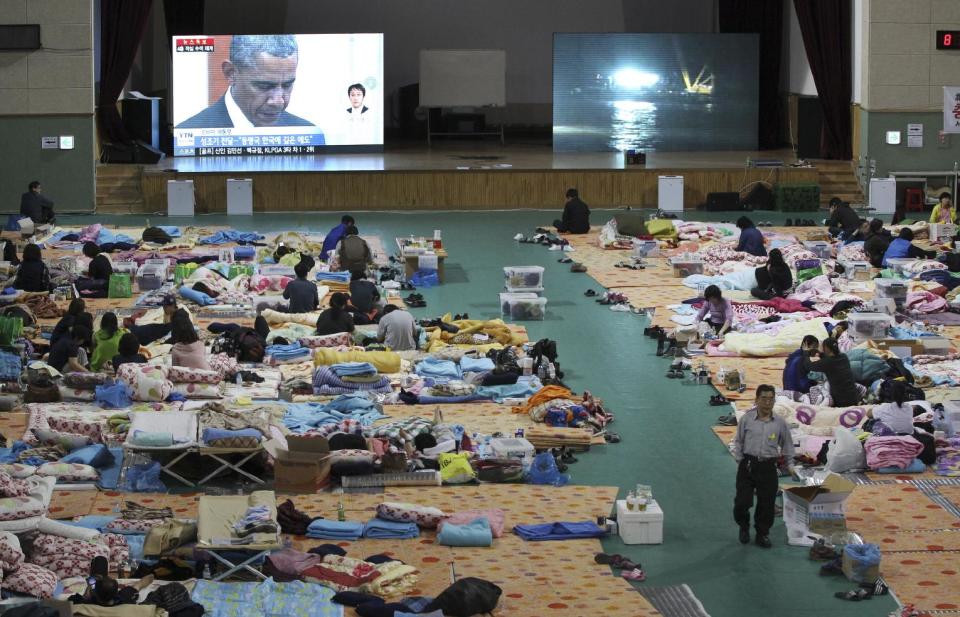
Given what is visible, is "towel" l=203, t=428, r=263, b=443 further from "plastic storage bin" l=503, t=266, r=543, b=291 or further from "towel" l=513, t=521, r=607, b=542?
"plastic storage bin" l=503, t=266, r=543, b=291

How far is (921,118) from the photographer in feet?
85.7

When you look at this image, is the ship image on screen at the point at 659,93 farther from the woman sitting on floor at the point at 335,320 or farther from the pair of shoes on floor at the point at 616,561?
the pair of shoes on floor at the point at 616,561

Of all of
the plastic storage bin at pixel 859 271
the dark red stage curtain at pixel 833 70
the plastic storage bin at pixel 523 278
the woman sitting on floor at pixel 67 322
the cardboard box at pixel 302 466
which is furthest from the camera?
the dark red stage curtain at pixel 833 70

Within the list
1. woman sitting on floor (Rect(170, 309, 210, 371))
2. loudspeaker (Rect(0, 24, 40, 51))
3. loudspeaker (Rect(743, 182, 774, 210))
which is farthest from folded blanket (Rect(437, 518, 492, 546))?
loudspeaker (Rect(0, 24, 40, 51))

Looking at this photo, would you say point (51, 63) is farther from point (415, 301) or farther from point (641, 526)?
point (641, 526)

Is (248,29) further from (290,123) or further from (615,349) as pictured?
(615,349)

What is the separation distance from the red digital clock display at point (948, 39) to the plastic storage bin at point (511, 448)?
1650cm

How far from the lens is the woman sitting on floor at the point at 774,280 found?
17.9 m

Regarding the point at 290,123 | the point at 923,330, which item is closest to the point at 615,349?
the point at 923,330

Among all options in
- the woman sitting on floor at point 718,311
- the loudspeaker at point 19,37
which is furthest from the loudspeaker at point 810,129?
the loudspeaker at point 19,37

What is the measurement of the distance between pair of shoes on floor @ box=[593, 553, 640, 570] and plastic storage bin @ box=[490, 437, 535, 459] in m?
2.11

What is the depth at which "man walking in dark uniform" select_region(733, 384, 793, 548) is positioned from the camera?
10062mm

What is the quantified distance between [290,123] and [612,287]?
438 inches

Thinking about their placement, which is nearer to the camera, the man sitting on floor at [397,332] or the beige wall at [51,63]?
the man sitting on floor at [397,332]
